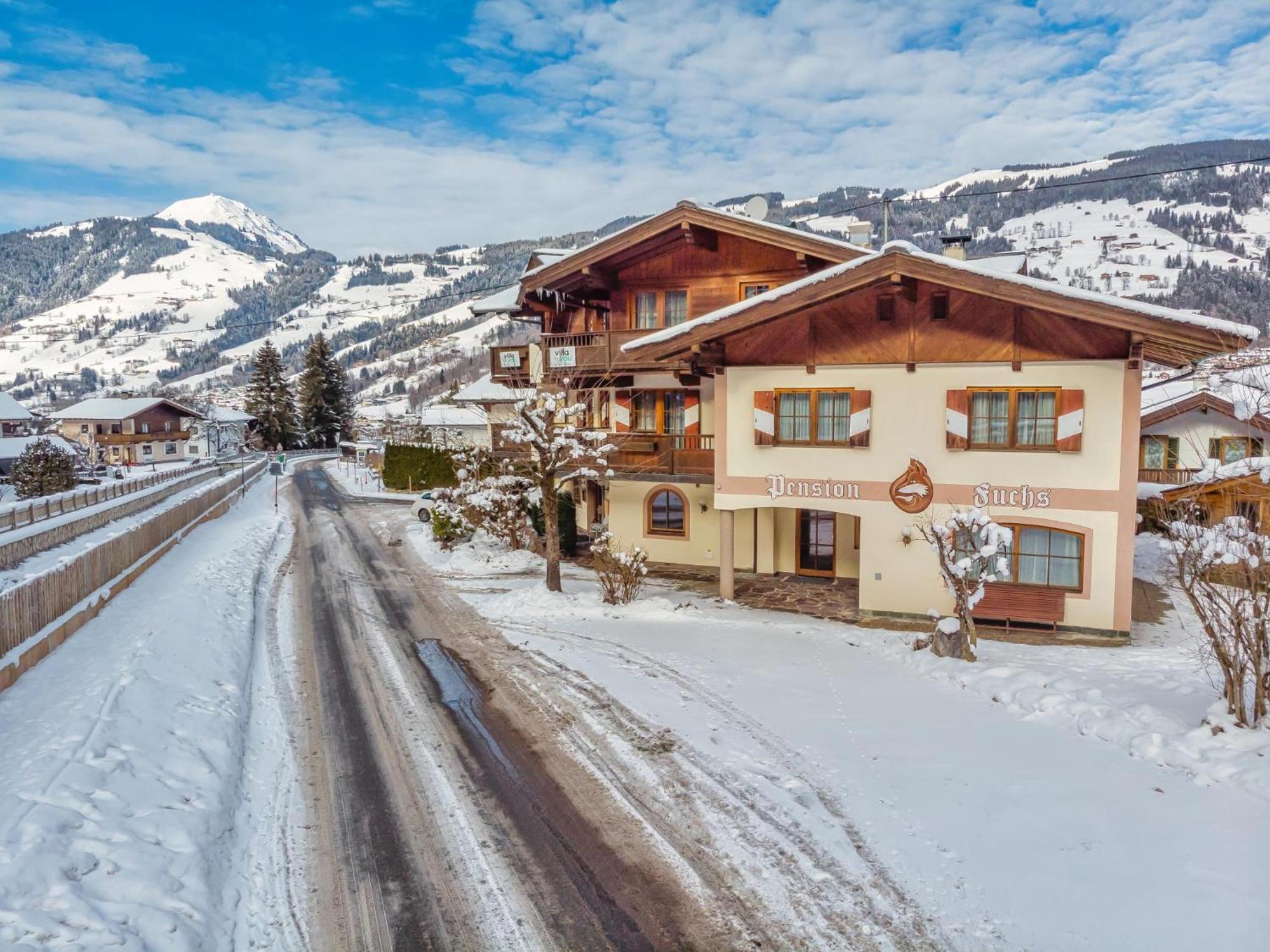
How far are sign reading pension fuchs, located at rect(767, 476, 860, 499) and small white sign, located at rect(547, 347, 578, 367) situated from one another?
24.2ft

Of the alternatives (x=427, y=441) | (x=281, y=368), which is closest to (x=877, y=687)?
(x=427, y=441)

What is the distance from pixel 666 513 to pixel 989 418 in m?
9.57

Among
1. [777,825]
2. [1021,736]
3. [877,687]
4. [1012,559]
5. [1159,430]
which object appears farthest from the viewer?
[1159,430]

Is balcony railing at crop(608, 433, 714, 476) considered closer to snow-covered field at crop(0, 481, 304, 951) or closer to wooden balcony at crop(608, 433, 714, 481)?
wooden balcony at crop(608, 433, 714, 481)

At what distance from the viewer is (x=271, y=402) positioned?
293 feet

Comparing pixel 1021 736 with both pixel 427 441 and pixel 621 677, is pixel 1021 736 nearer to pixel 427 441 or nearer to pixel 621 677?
pixel 621 677

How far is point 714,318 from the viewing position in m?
16.3

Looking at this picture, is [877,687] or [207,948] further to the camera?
[877,687]

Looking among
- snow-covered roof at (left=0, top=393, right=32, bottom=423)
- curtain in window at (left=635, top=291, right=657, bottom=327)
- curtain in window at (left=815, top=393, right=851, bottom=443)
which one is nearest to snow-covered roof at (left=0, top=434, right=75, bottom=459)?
snow-covered roof at (left=0, top=393, right=32, bottom=423)

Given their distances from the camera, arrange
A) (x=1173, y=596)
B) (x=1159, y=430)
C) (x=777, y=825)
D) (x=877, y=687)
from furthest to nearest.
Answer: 1. (x=1159, y=430)
2. (x=1173, y=596)
3. (x=877, y=687)
4. (x=777, y=825)

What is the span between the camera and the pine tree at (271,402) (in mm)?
88625

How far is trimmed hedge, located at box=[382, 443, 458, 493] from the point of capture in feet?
139

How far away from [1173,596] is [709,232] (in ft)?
48.1

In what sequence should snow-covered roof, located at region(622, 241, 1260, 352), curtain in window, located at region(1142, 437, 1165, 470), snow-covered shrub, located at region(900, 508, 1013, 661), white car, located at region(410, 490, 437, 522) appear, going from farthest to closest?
curtain in window, located at region(1142, 437, 1165, 470) < white car, located at region(410, 490, 437, 522) < snow-covered roof, located at region(622, 241, 1260, 352) < snow-covered shrub, located at region(900, 508, 1013, 661)
